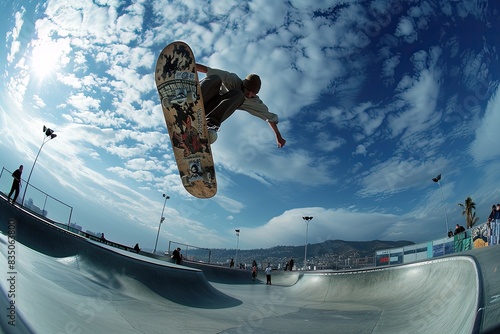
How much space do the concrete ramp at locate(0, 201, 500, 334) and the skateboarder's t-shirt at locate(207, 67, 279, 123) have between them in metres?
3.79

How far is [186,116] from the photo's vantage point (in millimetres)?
5281

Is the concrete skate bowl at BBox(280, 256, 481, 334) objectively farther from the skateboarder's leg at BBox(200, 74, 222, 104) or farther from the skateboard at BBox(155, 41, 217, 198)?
the skateboarder's leg at BBox(200, 74, 222, 104)

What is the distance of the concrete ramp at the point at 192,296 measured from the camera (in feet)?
6.06

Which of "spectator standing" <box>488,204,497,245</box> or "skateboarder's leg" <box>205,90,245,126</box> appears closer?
"skateboarder's leg" <box>205,90,245,126</box>

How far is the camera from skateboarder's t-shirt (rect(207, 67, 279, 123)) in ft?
17.3

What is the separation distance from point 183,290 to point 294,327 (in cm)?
359

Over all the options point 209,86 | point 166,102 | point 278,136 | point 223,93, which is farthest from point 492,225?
point 166,102

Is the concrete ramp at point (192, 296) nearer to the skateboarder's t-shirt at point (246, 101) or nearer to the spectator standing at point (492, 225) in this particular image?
the spectator standing at point (492, 225)

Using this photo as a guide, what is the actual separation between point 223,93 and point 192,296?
15.7 ft

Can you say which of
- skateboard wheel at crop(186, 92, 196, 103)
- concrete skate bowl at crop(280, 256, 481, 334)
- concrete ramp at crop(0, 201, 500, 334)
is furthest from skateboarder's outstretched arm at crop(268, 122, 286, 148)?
concrete skate bowl at crop(280, 256, 481, 334)

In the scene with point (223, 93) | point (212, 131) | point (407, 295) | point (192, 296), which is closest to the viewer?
point (212, 131)

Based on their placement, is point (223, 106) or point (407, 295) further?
point (407, 295)

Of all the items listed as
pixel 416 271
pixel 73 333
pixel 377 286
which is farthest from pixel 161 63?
pixel 377 286

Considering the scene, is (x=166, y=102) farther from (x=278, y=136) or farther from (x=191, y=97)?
(x=278, y=136)
